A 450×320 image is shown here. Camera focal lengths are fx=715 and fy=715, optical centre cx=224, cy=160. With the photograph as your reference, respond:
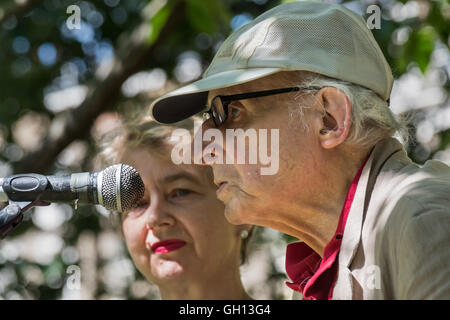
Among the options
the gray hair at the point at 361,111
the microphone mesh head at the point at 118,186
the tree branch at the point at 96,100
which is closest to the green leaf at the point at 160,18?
the tree branch at the point at 96,100

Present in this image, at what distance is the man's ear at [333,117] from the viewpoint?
2.01m

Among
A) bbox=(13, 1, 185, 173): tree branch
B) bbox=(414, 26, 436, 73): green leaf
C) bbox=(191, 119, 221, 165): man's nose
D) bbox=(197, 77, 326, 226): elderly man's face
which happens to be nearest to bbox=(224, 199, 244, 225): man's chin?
bbox=(197, 77, 326, 226): elderly man's face

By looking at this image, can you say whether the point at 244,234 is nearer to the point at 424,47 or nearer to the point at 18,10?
the point at 424,47

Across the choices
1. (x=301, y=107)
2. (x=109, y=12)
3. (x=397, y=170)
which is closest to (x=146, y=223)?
(x=301, y=107)

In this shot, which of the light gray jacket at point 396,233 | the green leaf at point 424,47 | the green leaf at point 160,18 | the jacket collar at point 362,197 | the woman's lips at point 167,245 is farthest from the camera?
the green leaf at point 160,18

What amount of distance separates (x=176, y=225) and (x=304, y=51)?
3.70 ft

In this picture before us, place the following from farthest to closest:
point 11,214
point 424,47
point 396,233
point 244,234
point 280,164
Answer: point 424,47, point 244,234, point 280,164, point 11,214, point 396,233

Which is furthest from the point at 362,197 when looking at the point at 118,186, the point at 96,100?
the point at 96,100

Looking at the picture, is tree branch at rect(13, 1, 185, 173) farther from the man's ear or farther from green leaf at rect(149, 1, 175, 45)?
the man's ear

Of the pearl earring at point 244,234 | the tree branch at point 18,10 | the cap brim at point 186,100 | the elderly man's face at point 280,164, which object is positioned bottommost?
the elderly man's face at point 280,164

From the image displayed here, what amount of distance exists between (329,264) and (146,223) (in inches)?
47.5

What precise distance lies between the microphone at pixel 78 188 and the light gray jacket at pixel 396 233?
0.60 metres

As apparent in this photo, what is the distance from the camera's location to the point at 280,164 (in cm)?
202

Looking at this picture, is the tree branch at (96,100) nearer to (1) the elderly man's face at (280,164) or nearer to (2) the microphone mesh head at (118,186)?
(1) the elderly man's face at (280,164)
